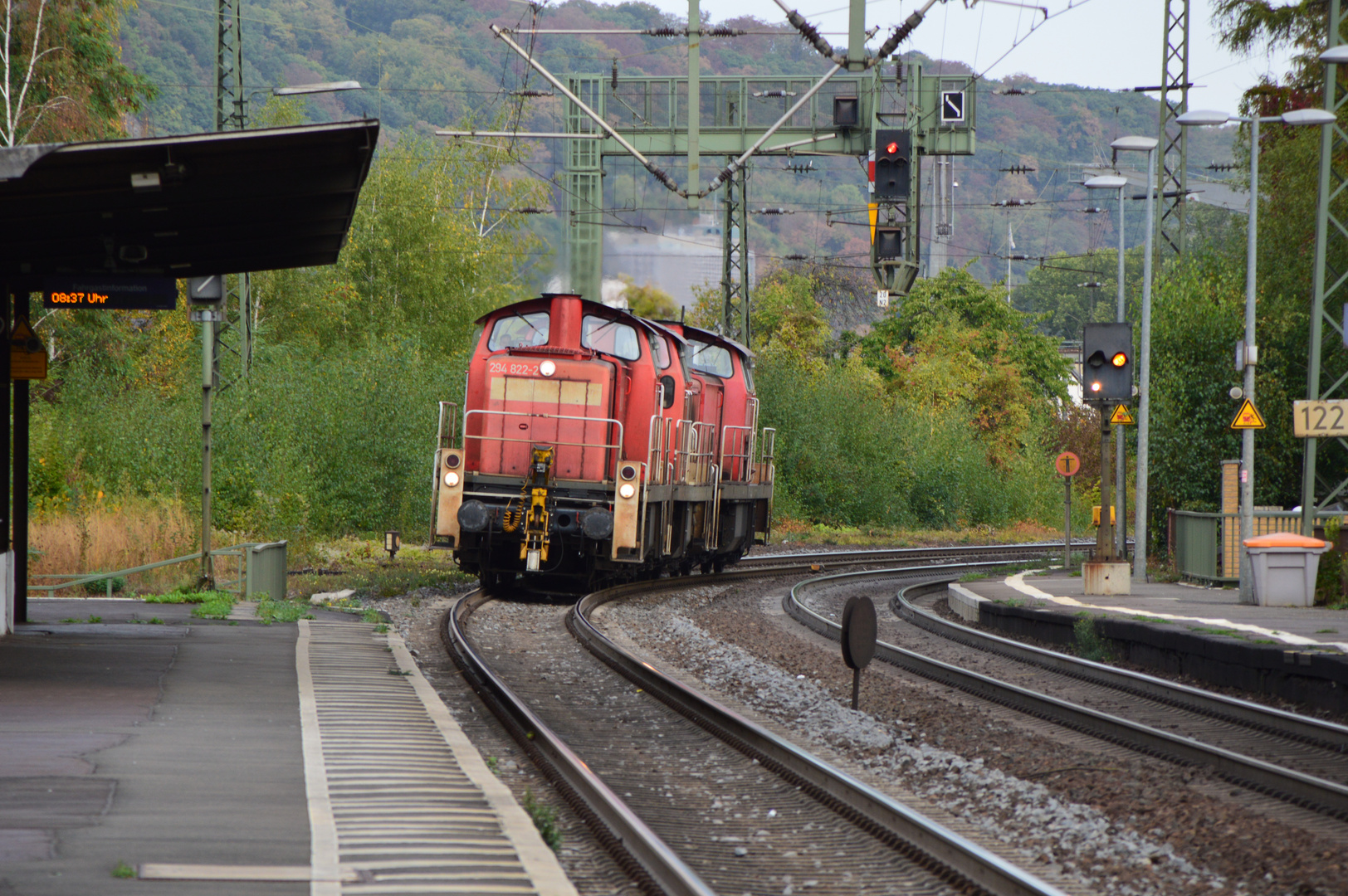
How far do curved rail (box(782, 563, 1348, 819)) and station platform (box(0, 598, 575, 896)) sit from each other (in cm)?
482

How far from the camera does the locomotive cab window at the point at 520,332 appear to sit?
60.1ft

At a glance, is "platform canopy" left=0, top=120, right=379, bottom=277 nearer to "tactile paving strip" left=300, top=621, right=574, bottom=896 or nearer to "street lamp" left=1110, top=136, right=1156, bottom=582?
"tactile paving strip" left=300, top=621, right=574, bottom=896

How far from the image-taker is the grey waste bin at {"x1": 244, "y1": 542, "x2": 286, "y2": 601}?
1653 cm

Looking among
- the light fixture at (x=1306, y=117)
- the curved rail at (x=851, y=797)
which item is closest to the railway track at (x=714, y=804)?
the curved rail at (x=851, y=797)

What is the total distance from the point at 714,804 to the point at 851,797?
2.64 ft

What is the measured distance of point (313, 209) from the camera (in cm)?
1080

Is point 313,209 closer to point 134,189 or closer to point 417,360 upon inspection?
point 134,189

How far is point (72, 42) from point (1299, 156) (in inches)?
1026

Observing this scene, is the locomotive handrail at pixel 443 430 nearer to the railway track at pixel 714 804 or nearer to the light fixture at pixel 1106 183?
the railway track at pixel 714 804

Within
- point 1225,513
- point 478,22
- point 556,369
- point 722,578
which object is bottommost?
point 722,578

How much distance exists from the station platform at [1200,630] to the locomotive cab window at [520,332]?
7438mm

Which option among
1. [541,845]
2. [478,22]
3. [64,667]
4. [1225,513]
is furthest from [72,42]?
[478,22]

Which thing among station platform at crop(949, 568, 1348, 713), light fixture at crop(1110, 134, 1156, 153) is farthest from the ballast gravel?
light fixture at crop(1110, 134, 1156, 153)

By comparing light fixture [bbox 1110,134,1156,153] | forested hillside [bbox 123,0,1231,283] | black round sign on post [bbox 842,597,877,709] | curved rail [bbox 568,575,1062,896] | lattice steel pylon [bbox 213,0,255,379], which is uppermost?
forested hillside [bbox 123,0,1231,283]
